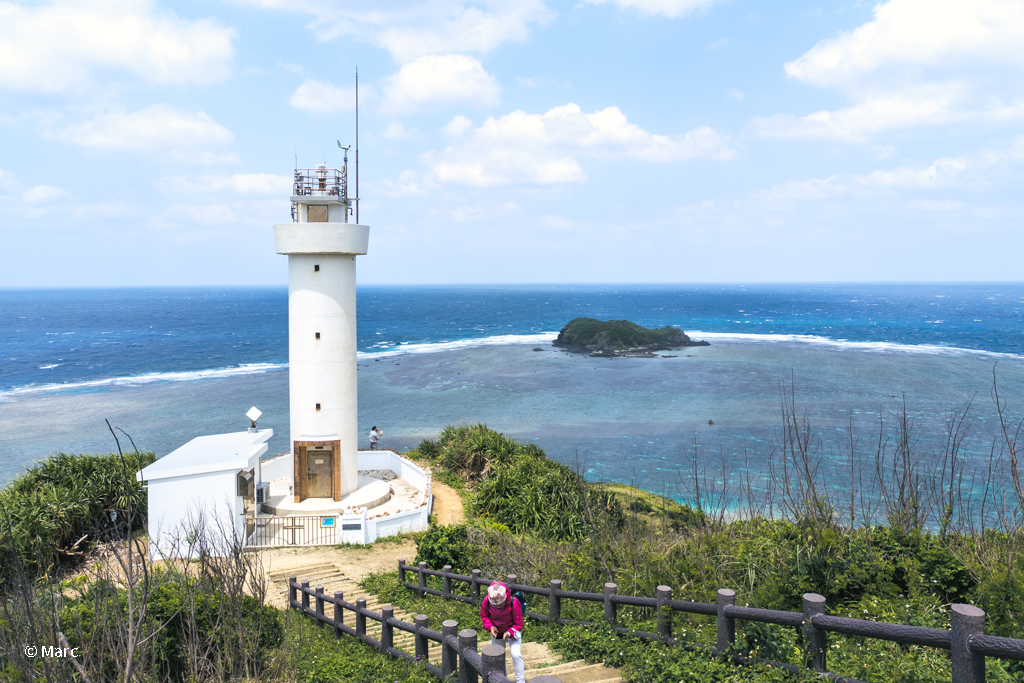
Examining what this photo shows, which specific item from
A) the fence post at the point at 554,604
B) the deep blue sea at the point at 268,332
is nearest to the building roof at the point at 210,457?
the fence post at the point at 554,604

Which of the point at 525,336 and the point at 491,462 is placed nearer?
the point at 491,462

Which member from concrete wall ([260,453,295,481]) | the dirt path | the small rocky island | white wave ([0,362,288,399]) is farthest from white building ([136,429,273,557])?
the small rocky island

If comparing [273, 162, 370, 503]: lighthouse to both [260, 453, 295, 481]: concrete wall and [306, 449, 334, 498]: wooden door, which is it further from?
[260, 453, 295, 481]: concrete wall

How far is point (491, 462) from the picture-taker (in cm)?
2220

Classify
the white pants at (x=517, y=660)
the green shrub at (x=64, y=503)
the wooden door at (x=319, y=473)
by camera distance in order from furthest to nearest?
the wooden door at (x=319, y=473) → the green shrub at (x=64, y=503) → the white pants at (x=517, y=660)

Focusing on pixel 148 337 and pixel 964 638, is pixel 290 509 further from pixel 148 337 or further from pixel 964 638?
pixel 148 337

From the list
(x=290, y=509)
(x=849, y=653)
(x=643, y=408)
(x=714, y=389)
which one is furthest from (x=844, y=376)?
(x=849, y=653)

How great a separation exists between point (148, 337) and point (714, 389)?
81.9m

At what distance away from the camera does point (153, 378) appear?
58.1 m

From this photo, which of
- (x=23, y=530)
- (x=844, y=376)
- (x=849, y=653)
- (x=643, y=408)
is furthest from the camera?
(x=844, y=376)

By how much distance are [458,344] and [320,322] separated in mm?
69283

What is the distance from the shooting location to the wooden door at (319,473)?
60.2 ft

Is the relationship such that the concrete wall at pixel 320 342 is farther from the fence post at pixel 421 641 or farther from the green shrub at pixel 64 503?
the fence post at pixel 421 641

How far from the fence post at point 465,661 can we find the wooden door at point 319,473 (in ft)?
46.7
